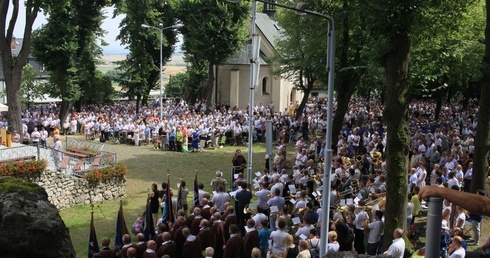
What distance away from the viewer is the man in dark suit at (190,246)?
39.2 ft

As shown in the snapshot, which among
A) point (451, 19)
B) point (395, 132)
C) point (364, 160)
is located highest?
point (451, 19)

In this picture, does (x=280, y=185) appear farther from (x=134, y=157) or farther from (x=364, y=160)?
(x=134, y=157)

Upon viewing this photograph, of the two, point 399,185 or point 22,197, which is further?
point 399,185

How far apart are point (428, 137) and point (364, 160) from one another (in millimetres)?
6038

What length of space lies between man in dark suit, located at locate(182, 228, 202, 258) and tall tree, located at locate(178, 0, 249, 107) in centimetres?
3357

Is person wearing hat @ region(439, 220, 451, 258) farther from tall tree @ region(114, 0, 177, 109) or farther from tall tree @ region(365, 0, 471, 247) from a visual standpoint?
tall tree @ region(114, 0, 177, 109)

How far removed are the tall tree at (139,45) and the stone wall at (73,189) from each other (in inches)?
1049

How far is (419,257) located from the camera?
9.23 meters

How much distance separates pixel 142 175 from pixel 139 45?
24.4 m

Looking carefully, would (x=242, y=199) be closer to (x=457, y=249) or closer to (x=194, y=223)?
(x=194, y=223)

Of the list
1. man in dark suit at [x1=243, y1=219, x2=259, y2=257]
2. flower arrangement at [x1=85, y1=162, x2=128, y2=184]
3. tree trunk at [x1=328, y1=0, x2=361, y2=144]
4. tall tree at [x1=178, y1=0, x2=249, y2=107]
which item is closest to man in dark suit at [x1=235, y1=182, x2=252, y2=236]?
man in dark suit at [x1=243, y1=219, x2=259, y2=257]

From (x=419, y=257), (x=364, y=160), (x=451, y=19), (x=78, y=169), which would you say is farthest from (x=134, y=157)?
(x=419, y=257)

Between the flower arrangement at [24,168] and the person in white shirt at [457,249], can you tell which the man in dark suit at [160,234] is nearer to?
the person in white shirt at [457,249]

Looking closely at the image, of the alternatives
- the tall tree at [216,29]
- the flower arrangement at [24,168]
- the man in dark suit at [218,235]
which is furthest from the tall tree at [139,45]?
the man in dark suit at [218,235]
